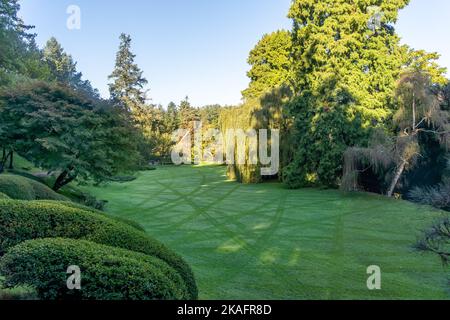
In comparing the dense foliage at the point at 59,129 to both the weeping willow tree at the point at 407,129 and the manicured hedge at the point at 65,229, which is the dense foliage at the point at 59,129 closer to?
the manicured hedge at the point at 65,229

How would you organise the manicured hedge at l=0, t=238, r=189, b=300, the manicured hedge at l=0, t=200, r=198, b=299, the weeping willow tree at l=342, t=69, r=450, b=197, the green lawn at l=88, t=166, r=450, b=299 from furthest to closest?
the weeping willow tree at l=342, t=69, r=450, b=197 < the green lawn at l=88, t=166, r=450, b=299 < the manicured hedge at l=0, t=200, r=198, b=299 < the manicured hedge at l=0, t=238, r=189, b=300

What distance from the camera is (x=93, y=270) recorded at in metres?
3.45

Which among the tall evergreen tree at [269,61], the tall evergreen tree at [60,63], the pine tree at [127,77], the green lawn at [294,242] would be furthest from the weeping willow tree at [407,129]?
the tall evergreen tree at [60,63]

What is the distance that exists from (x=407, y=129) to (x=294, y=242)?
1081 cm

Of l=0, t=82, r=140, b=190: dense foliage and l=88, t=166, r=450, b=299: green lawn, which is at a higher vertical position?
l=0, t=82, r=140, b=190: dense foliage

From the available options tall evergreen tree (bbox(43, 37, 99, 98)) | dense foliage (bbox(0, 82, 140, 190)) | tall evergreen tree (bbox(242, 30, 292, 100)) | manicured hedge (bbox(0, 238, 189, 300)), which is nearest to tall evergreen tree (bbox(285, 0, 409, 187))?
dense foliage (bbox(0, 82, 140, 190))

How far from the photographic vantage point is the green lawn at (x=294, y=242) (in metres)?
6.70

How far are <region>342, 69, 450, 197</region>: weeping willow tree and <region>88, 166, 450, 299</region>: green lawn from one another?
1.81 metres

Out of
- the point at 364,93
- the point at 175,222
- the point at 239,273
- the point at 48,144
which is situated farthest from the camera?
the point at 364,93

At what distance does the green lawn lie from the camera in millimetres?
6699

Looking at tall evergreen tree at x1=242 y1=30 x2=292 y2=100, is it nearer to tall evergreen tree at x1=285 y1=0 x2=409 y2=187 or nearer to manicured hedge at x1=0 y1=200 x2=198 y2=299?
tall evergreen tree at x1=285 y1=0 x2=409 y2=187

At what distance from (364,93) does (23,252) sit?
20039 millimetres
